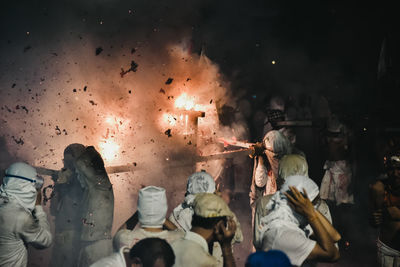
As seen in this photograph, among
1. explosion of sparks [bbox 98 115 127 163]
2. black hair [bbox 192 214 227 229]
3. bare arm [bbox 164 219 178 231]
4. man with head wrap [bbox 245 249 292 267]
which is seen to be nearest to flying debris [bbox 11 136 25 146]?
explosion of sparks [bbox 98 115 127 163]

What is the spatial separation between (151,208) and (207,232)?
75 cm

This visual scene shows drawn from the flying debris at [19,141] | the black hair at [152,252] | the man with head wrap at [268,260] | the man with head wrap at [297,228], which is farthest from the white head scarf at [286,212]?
the flying debris at [19,141]

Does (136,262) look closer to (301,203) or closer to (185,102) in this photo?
(301,203)

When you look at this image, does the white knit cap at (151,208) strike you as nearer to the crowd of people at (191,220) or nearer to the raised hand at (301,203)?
the crowd of people at (191,220)

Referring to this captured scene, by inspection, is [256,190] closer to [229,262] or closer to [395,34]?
[229,262]

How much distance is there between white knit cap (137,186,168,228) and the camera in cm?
331

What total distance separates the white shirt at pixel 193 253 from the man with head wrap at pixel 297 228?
61 cm

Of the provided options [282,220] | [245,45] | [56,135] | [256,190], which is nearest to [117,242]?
[282,220]

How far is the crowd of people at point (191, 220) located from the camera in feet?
9.14

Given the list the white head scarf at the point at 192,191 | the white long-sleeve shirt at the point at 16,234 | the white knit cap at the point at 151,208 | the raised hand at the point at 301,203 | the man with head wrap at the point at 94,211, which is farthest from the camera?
the man with head wrap at the point at 94,211

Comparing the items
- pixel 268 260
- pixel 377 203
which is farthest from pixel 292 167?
pixel 268 260

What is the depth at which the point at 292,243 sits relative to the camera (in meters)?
2.79

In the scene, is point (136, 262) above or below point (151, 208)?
below

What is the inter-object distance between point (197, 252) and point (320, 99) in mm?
7096
